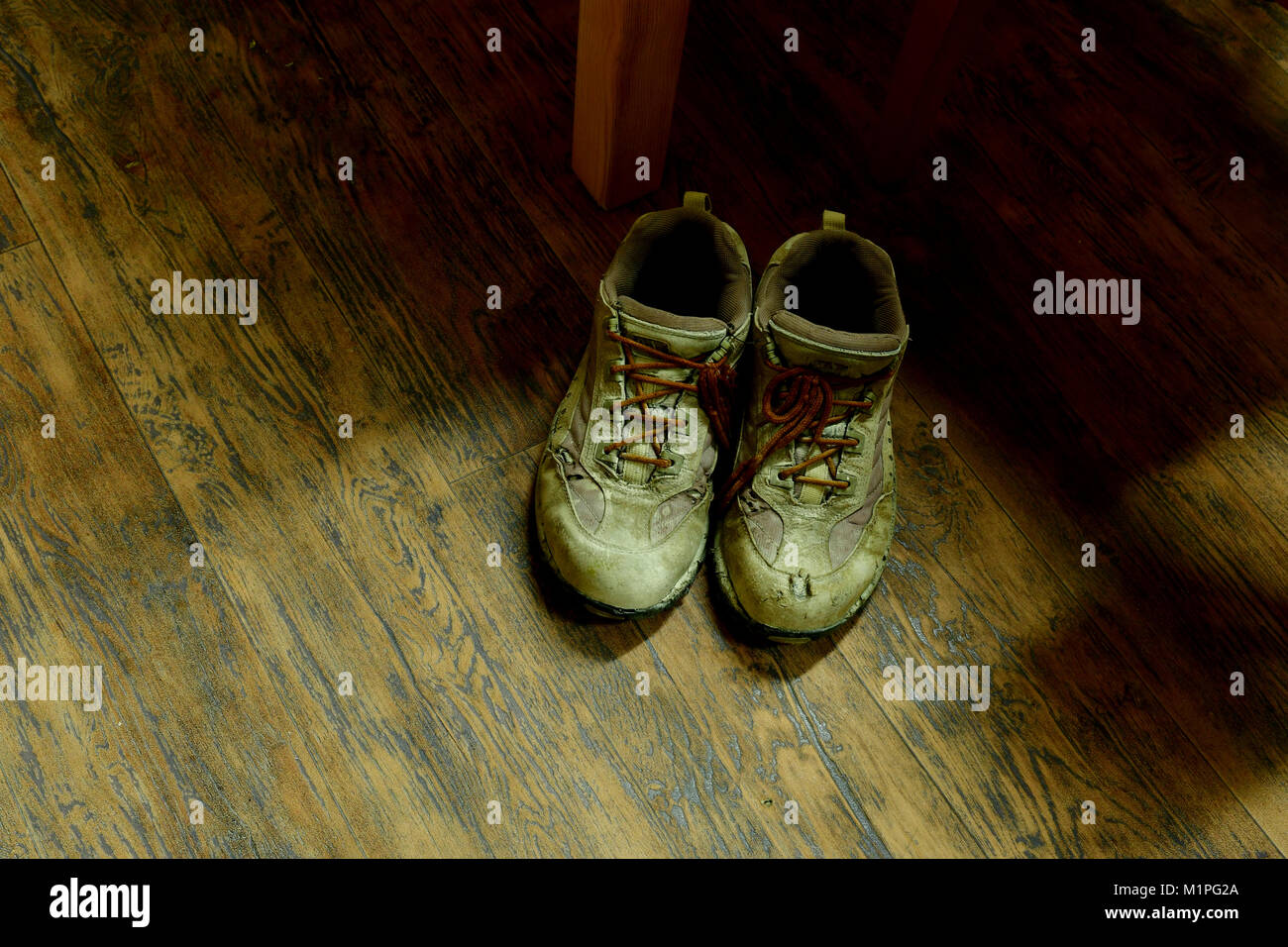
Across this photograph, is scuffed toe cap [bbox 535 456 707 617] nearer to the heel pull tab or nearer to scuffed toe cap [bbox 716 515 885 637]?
scuffed toe cap [bbox 716 515 885 637]

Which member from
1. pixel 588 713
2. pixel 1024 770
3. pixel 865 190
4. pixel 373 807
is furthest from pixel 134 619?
pixel 865 190

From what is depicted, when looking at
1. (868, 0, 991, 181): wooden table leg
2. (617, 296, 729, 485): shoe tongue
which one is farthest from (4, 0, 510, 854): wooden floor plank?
(868, 0, 991, 181): wooden table leg

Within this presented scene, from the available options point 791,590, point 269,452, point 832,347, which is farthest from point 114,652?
point 832,347

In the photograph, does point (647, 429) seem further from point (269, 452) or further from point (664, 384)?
point (269, 452)

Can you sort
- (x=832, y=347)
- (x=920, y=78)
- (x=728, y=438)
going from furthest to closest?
(x=920, y=78)
(x=728, y=438)
(x=832, y=347)

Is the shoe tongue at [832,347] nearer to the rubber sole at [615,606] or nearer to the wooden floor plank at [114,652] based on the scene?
the rubber sole at [615,606]

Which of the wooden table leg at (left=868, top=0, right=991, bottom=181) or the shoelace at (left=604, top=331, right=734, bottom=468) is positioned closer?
the shoelace at (left=604, top=331, right=734, bottom=468)

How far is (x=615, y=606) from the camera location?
104 centimetres

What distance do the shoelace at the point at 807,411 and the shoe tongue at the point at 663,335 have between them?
8cm

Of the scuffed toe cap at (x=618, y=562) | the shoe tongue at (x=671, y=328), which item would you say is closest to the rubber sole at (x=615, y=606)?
the scuffed toe cap at (x=618, y=562)

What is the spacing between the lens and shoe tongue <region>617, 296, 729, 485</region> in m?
1.04

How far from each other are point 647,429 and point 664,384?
0.17ft

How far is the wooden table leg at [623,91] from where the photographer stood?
1.11 metres

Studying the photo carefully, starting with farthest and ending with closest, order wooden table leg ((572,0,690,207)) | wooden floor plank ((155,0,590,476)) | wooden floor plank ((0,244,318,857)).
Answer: wooden floor plank ((155,0,590,476)), wooden table leg ((572,0,690,207)), wooden floor plank ((0,244,318,857))
